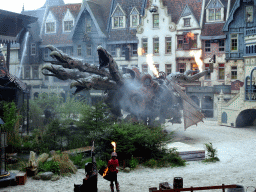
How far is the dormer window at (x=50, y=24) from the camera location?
→ 1870 inches

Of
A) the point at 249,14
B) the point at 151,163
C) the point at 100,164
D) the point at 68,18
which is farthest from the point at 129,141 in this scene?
the point at 68,18

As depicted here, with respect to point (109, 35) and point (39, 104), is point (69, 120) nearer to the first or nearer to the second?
point (39, 104)

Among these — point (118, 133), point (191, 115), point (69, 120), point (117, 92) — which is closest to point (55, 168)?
point (118, 133)

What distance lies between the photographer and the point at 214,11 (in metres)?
37.7

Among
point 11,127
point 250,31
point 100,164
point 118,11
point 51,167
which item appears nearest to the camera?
point 51,167

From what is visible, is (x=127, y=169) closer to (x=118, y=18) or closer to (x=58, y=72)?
(x=58, y=72)

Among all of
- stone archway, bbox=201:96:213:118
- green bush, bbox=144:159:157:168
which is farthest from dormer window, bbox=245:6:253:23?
green bush, bbox=144:159:157:168

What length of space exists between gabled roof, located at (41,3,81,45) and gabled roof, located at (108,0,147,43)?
5.96 meters

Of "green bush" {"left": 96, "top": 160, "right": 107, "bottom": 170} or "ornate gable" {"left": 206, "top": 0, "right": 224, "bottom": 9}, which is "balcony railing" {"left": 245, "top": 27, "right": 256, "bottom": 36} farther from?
"green bush" {"left": 96, "top": 160, "right": 107, "bottom": 170}

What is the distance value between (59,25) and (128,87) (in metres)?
28.9

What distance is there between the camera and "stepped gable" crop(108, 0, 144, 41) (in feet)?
138

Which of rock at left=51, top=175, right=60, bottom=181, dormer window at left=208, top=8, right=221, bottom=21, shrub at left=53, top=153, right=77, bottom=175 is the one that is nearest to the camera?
rock at left=51, top=175, right=60, bottom=181

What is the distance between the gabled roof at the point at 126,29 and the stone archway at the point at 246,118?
16.9 meters

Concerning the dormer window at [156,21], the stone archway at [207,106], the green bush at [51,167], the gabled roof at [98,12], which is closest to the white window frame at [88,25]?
the gabled roof at [98,12]
